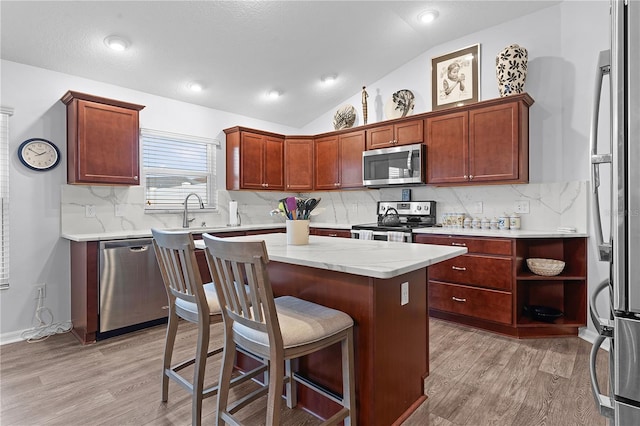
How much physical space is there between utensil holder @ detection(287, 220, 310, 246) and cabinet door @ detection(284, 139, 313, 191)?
283 centimetres

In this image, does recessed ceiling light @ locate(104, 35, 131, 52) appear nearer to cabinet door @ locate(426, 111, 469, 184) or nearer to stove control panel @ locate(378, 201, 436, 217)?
cabinet door @ locate(426, 111, 469, 184)

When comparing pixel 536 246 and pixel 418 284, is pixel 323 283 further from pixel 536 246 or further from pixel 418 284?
pixel 536 246

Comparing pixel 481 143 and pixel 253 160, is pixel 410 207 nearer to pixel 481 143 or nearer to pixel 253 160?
pixel 481 143

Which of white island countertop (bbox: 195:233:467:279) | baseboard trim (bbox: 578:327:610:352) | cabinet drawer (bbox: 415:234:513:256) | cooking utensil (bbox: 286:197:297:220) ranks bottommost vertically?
baseboard trim (bbox: 578:327:610:352)

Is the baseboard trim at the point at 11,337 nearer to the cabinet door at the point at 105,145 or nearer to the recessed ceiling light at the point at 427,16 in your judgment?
the cabinet door at the point at 105,145

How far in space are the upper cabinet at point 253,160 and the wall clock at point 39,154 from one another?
6.11 feet

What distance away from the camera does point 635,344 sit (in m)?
0.81

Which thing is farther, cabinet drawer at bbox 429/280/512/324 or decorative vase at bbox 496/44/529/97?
decorative vase at bbox 496/44/529/97

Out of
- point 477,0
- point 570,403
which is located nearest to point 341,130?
point 477,0

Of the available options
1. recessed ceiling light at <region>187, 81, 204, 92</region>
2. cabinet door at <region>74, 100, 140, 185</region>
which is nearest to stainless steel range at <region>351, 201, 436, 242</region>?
recessed ceiling light at <region>187, 81, 204, 92</region>

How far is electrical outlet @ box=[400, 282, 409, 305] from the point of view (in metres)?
1.79

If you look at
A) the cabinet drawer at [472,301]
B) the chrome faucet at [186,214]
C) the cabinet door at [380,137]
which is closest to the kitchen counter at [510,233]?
the cabinet drawer at [472,301]

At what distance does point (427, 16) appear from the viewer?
11.3ft

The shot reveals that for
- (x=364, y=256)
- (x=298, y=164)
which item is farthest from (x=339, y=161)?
(x=364, y=256)
